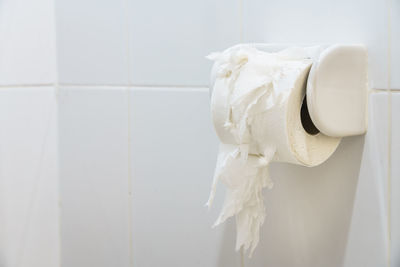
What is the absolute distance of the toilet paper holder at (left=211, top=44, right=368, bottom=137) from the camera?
0.65m

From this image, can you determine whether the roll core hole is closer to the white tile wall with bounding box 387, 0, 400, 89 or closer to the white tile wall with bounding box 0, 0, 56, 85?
the white tile wall with bounding box 387, 0, 400, 89

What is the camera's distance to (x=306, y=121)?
0.72 metres

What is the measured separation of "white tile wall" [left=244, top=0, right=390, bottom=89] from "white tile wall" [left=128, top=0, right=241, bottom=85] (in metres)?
0.05

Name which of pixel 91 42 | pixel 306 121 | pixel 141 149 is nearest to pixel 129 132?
pixel 141 149

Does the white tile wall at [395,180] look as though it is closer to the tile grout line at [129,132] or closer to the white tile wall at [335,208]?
the white tile wall at [335,208]

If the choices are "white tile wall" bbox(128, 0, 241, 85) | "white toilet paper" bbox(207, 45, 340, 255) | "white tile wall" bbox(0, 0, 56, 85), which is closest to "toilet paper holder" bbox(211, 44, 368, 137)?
"white toilet paper" bbox(207, 45, 340, 255)

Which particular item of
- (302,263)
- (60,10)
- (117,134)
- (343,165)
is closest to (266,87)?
(343,165)

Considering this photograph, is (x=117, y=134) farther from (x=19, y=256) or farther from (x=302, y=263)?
(x=302, y=263)

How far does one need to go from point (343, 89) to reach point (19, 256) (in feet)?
2.38

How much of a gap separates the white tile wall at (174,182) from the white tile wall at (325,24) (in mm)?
166

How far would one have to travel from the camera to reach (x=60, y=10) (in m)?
1.07

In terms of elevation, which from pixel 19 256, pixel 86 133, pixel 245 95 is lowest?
pixel 19 256

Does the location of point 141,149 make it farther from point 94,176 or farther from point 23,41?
point 23,41

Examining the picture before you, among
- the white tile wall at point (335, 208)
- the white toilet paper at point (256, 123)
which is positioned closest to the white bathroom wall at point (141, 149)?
the white tile wall at point (335, 208)
